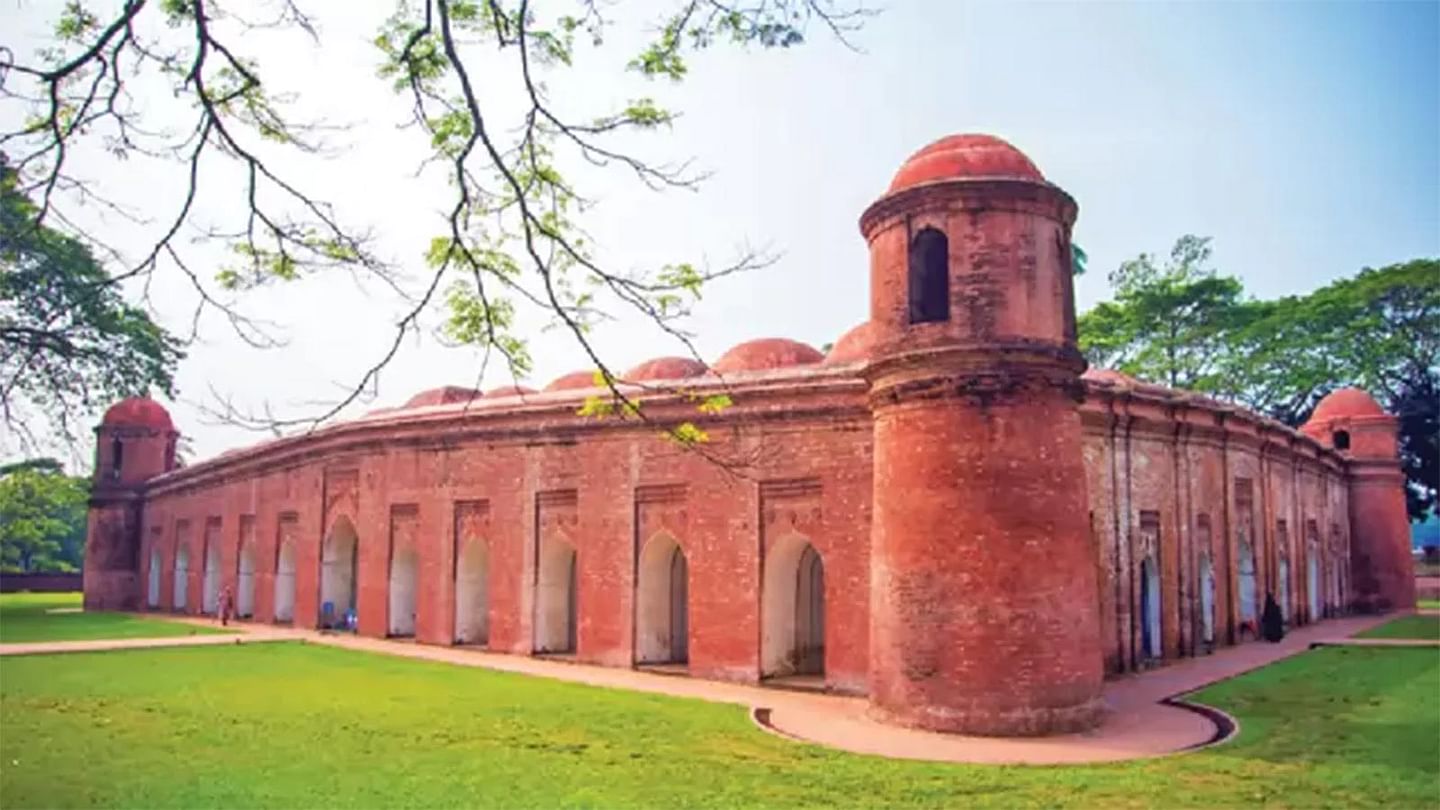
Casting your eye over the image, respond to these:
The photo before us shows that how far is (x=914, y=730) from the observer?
34.8 ft

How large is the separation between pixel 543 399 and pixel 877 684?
769 centimetres

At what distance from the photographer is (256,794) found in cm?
795

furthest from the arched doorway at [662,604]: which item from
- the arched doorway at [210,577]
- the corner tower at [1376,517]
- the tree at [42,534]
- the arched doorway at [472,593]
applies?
the corner tower at [1376,517]

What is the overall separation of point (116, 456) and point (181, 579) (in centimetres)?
508

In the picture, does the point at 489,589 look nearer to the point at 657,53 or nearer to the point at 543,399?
the point at 543,399

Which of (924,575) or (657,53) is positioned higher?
(657,53)

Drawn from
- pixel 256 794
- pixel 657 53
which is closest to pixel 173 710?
pixel 256 794

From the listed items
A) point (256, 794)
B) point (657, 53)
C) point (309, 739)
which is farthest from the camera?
point (309, 739)

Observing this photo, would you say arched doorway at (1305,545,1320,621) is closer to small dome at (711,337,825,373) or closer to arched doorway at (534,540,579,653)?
small dome at (711,337,825,373)

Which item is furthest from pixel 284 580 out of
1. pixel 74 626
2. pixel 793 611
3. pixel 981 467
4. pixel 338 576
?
pixel 981 467

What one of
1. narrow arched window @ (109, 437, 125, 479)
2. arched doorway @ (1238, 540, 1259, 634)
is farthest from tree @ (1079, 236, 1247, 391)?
narrow arched window @ (109, 437, 125, 479)

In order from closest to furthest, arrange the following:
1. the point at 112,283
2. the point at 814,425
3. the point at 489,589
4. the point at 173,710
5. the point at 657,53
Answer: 1. the point at 112,283
2. the point at 657,53
3. the point at 173,710
4. the point at 814,425
5. the point at 489,589

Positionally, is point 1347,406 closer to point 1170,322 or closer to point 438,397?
point 1170,322

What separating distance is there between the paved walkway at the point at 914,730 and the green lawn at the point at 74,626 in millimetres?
1726
